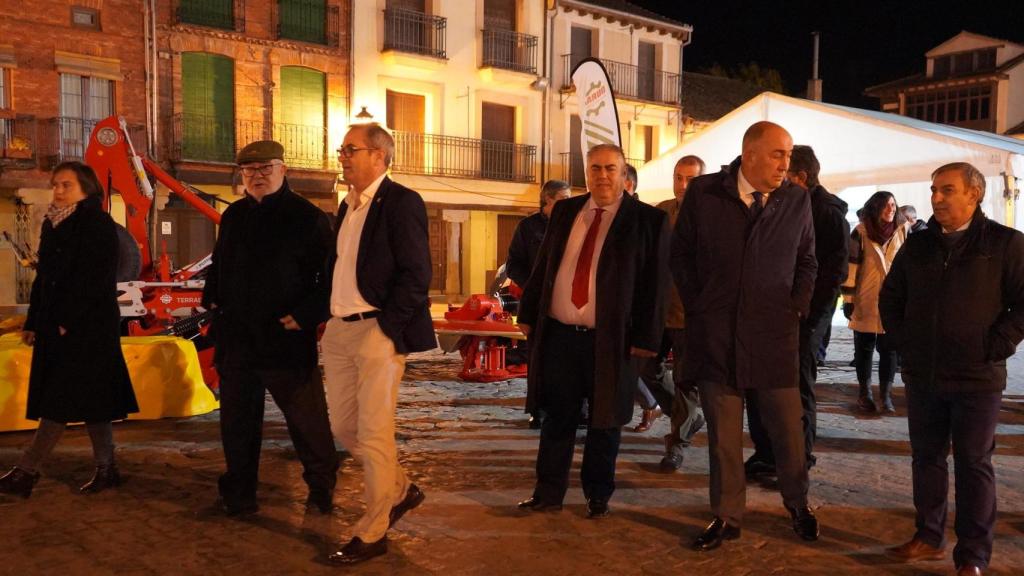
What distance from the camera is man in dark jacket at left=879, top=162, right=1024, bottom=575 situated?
3766 mm

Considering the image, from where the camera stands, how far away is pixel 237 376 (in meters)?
4.54

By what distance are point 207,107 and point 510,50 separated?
9318mm

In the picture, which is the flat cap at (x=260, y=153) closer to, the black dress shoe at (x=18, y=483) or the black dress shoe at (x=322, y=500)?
the black dress shoe at (x=322, y=500)

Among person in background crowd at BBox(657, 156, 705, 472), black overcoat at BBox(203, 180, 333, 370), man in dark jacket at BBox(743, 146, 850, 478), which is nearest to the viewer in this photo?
black overcoat at BBox(203, 180, 333, 370)

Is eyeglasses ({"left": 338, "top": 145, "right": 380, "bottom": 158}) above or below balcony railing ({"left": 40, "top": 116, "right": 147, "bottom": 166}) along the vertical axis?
below

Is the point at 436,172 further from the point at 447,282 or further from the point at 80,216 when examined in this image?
the point at 80,216

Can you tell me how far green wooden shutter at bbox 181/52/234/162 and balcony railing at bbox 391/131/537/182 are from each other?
447 cm

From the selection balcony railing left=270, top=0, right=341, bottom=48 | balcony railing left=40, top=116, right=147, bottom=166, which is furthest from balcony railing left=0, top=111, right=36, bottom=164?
balcony railing left=270, top=0, right=341, bottom=48

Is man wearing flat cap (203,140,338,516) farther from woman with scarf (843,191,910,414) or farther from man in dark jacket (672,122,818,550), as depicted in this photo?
woman with scarf (843,191,910,414)

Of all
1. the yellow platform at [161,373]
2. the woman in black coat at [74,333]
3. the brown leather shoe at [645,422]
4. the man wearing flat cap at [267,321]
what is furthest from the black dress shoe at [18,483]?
the brown leather shoe at [645,422]

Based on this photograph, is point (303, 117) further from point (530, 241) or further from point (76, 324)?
point (76, 324)

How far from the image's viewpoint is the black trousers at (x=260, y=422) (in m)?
4.54

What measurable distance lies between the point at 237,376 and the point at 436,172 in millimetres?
22285

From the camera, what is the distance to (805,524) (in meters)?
4.27
